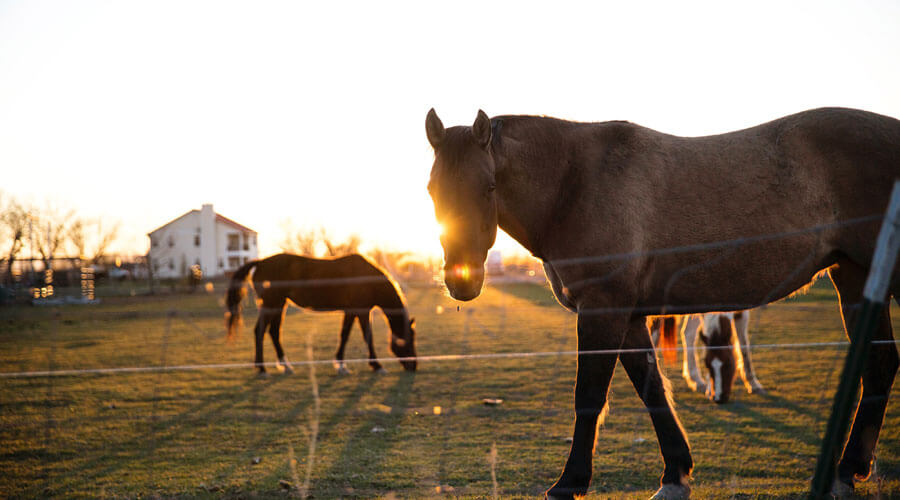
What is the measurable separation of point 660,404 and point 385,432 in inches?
121

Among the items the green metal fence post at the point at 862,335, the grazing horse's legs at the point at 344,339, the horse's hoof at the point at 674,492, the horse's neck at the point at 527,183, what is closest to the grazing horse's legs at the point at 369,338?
the grazing horse's legs at the point at 344,339

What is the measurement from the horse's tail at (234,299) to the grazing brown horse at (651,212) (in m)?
8.67

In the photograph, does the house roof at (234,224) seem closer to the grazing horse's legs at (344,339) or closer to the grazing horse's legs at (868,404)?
the grazing horse's legs at (344,339)

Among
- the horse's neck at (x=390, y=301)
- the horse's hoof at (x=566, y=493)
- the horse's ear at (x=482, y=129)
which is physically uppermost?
the horse's ear at (x=482, y=129)

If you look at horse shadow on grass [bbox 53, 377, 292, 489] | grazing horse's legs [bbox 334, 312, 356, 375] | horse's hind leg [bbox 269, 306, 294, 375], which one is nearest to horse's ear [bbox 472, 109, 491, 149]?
horse shadow on grass [bbox 53, 377, 292, 489]

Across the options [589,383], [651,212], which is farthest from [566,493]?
[651,212]

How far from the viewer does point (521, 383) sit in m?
7.10

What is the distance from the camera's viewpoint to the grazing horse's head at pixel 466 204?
204 centimetres

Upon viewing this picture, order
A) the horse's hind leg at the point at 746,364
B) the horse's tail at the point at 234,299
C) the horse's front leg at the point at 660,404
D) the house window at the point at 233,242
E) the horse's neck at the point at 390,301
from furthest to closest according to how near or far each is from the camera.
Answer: the house window at the point at 233,242, the horse's tail at the point at 234,299, the horse's neck at the point at 390,301, the horse's hind leg at the point at 746,364, the horse's front leg at the point at 660,404

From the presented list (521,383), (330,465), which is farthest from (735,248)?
(521,383)

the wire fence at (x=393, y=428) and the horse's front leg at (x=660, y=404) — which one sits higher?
the horse's front leg at (x=660, y=404)

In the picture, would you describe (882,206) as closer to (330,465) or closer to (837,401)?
(837,401)

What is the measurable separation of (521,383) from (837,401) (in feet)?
18.9

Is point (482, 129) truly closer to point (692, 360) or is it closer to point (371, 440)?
point (371, 440)
